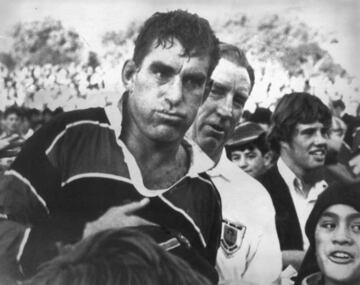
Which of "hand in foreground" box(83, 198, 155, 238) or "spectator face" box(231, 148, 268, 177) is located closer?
"hand in foreground" box(83, 198, 155, 238)

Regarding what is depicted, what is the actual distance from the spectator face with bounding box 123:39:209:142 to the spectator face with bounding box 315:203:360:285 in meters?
0.66

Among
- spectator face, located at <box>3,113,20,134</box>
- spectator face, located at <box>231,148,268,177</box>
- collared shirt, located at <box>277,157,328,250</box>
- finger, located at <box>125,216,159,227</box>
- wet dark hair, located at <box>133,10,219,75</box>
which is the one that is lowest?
finger, located at <box>125,216,159,227</box>

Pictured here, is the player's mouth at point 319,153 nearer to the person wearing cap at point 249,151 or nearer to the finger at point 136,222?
the person wearing cap at point 249,151

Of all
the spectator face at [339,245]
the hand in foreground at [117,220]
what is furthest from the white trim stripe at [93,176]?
the spectator face at [339,245]

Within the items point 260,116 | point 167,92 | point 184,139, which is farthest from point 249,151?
point 167,92

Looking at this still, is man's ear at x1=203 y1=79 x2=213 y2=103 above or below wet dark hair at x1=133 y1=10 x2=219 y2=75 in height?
below

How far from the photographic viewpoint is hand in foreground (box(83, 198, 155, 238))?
7.34 feet

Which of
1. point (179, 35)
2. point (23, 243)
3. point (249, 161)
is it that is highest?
point (179, 35)

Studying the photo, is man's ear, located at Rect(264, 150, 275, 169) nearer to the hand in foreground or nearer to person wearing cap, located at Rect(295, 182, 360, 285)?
person wearing cap, located at Rect(295, 182, 360, 285)

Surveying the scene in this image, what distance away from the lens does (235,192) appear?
2301 mm

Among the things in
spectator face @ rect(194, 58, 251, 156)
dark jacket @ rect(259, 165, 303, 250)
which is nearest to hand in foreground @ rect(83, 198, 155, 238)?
spectator face @ rect(194, 58, 251, 156)

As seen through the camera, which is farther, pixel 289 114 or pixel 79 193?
pixel 289 114

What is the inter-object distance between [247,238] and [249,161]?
0.30m

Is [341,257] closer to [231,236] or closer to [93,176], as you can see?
[231,236]
